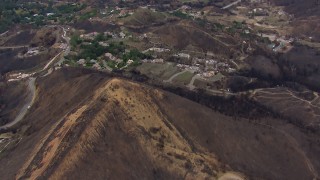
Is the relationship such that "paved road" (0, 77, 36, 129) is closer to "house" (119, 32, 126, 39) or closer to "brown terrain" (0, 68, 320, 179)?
"brown terrain" (0, 68, 320, 179)

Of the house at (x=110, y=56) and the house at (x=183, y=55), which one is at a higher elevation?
the house at (x=110, y=56)

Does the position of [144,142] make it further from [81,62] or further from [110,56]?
[110,56]

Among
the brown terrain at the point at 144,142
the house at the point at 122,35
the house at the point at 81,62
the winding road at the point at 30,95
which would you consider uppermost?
the brown terrain at the point at 144,142

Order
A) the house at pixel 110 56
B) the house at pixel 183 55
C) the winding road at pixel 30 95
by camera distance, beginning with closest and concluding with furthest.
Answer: the winding road at pixel 30 95 < the house at pixel 110 56 < the house at pixel 183 55

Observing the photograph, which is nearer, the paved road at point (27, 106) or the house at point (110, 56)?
the paved road at point (27, 106)

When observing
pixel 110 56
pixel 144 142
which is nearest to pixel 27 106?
pixel 110 56

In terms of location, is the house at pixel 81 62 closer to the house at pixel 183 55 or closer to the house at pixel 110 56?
the house at pixel 110 56

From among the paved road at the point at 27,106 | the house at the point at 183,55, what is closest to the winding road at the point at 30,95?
the paved road at the point at 27,106

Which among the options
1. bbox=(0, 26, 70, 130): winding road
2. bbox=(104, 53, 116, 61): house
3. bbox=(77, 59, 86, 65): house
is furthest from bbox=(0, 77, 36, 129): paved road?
bbox=(104, 53, 116, 61): house

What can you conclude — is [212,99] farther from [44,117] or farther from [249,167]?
[44,117]
